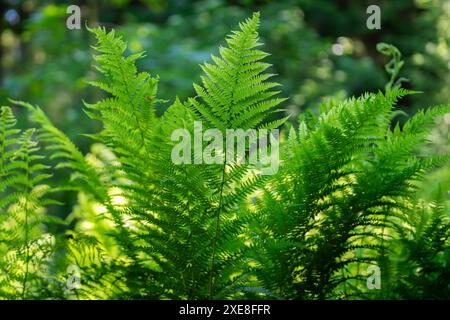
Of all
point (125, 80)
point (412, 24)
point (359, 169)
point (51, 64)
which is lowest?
A: point (359, 169)

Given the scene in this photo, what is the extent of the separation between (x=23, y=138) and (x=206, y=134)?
1.24 feet

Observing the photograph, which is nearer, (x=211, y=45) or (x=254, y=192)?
(x=254, y=192)

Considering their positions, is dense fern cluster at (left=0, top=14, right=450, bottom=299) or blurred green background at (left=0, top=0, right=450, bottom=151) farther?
blurred green background at (left=0, top=0, right=450, bottom=151)

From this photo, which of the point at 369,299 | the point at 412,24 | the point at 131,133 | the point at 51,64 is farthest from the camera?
the point at 412,24

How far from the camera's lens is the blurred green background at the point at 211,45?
13.9 feet

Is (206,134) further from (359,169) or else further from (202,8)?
(202,8)

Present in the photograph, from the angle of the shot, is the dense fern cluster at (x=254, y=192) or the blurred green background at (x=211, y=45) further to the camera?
the blurred green background at (x=211, y=45)

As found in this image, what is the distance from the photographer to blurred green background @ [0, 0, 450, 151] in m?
4.24

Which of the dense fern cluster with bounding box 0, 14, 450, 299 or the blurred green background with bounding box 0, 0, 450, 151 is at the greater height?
the blurred green background with bounding box 0, 0, 450, 151

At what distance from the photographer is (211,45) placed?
16.2 ft

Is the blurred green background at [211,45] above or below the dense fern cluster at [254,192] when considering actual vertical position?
above

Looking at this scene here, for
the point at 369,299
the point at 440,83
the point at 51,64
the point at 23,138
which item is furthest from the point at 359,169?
the point at 440,83

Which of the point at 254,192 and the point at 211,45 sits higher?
the point at 211,45
